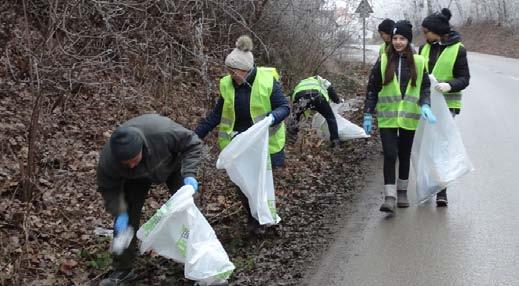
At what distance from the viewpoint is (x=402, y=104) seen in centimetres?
566

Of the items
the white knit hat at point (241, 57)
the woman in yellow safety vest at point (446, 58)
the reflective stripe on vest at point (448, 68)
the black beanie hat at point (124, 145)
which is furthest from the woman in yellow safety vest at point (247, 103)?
the reflective stripe on vest at point (448, 68)

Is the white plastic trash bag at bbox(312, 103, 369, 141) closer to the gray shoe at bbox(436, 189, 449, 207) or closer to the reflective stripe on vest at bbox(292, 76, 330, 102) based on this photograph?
the reflective stripe on vest at bbox(292, 76, 330, 102)

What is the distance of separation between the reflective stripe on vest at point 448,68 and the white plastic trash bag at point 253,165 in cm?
232

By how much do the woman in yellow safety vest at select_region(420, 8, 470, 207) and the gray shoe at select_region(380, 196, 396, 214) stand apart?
1.88 feet

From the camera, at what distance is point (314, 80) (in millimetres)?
8281

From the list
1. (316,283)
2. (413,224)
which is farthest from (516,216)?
(316,283)

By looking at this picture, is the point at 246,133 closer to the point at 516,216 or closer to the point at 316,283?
the point at 316,283

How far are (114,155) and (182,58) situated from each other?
14.9 ft

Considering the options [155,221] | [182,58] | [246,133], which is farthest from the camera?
[182,58]

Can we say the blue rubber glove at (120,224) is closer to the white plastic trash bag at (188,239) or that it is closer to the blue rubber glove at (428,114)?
the white plastic trash bag at (188,239)

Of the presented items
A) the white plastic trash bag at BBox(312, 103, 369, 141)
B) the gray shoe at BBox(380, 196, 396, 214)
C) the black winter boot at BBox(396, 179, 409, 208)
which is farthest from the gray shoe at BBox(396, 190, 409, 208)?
the white plastic trash bag at BBox(312, 103, 369, 141)

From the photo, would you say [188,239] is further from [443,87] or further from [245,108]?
[443,87]

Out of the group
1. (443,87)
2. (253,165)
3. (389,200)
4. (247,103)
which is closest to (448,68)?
(443,87)

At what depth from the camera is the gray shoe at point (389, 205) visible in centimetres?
559
